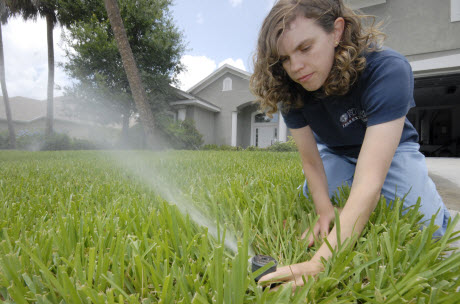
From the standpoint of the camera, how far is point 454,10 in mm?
7719

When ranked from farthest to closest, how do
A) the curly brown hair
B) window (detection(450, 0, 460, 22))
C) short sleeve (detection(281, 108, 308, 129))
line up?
window (detection(450, 0, 460, 22)) < short sleeve (detection(281, 108, 308, 129)) < the curly brown hair

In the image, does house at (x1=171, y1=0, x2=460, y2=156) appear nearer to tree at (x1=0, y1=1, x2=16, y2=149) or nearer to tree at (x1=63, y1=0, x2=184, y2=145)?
tree at (x1=63, y1=0, x2=184, y2=145)

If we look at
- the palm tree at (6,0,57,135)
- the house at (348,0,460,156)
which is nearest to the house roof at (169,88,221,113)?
the palm tree at (6,0,57,135)

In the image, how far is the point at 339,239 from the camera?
3.46 feet

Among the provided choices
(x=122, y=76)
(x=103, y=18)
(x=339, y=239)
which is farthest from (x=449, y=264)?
(x=103, y=18)

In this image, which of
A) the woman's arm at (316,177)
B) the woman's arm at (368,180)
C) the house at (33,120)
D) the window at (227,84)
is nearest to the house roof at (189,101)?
the window at (227,84)

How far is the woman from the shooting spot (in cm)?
126

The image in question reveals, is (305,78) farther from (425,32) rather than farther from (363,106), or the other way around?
(425,32)

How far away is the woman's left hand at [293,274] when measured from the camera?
2.83 feet

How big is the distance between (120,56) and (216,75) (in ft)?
19.3

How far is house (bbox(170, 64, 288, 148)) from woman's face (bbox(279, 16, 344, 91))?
15.7 meters

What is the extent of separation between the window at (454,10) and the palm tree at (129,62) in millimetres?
9275

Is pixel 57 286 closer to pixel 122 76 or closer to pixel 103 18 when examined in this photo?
pixel 122 76

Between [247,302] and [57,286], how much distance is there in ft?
1.76
